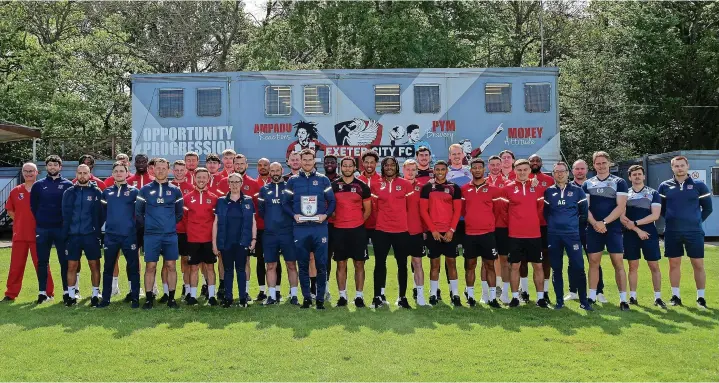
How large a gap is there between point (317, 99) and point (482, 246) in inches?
377

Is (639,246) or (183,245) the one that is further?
(183,245)

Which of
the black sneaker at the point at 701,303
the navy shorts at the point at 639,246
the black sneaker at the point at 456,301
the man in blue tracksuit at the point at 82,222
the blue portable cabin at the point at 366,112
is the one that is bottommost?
the black sneaker at the point at 701,303

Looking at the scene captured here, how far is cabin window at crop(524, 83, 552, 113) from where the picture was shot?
16.6 metres

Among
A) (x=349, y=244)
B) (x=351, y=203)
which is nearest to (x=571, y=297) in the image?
(x=349, y=244)

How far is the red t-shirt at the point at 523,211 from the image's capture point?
316 inches

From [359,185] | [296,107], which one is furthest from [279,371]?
[296,107]

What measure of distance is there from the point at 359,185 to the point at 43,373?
413 centimetres

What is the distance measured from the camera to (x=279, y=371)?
212 inches

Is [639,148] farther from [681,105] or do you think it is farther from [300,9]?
[300,9]

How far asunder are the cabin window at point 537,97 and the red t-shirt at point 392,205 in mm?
9518

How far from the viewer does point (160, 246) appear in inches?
320

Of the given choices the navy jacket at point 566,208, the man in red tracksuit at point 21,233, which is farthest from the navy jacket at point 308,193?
the man in red tracksuit at point 21,233

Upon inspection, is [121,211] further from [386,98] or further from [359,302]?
[386,98]

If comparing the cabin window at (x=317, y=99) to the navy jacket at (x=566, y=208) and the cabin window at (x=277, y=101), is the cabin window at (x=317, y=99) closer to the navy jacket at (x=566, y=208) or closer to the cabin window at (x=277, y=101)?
the cabin window at (x=277, y=101)
